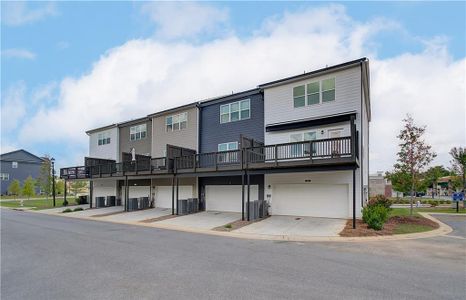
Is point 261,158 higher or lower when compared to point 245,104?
lower

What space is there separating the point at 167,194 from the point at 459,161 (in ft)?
84.8

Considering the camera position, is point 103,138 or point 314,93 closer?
point 314,93

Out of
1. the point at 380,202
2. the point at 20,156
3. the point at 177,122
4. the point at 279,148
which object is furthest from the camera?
the point at 20,156

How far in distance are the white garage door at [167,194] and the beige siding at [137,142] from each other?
13.5 feet

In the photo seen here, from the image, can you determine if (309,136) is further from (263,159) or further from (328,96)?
(263,159)

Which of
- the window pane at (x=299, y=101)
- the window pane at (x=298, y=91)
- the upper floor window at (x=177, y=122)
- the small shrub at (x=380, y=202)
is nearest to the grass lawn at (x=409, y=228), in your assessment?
the small shrub at (x=380, y=202)

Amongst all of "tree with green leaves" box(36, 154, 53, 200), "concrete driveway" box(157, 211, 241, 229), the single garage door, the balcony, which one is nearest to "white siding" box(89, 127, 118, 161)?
the balcony

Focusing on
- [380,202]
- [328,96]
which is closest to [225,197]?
[328,96]

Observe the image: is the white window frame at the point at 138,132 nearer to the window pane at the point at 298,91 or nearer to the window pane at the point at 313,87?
the window pane at the point at 298,91

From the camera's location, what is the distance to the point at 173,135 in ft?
83.4

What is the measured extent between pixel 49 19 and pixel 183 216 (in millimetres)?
13411

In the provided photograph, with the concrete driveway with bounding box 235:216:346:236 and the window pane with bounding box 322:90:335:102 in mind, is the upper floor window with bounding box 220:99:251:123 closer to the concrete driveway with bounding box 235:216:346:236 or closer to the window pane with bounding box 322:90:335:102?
the window pane with bounding box 322:90:335:102

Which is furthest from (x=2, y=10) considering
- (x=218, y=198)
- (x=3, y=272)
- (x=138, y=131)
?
(x=138, y=131)

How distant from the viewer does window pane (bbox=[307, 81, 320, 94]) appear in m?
17.7
